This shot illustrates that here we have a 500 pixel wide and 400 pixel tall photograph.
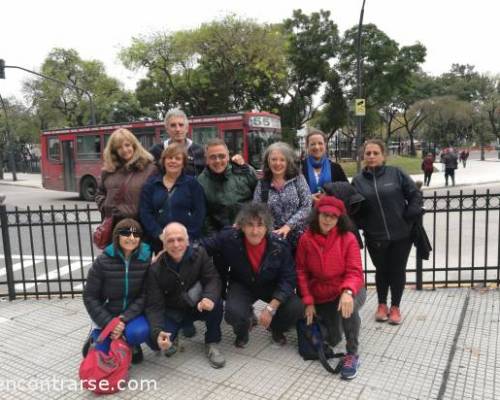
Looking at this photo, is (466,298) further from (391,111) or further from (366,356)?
(391,111)

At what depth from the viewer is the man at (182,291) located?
3303 millimetres

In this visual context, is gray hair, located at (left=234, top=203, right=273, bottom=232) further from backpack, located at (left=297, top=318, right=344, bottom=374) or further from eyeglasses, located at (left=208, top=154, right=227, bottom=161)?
backpack, located at (left=297, top=318, right=344, bottom=374)

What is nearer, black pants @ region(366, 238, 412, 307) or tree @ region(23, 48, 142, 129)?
black pants @ region(366, 238, 412, 307)

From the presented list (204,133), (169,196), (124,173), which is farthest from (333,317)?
(204,133)

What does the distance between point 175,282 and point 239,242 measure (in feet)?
1.96

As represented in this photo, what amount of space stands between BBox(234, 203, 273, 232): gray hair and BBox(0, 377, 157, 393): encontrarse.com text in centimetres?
136

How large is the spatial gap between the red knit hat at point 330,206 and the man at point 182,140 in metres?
1.24

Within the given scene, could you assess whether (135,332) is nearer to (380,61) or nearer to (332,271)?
(332,271)

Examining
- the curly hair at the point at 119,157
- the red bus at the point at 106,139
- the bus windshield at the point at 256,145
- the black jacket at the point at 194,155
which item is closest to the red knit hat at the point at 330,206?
the black jacket at the point at 194,155

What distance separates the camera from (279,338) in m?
3.76

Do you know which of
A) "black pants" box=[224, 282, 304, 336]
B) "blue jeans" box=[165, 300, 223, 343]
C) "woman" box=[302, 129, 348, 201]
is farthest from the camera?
"woman" box=[302, 129, 348, 201]

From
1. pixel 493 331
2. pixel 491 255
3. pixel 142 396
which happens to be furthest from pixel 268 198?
pixel 491 255

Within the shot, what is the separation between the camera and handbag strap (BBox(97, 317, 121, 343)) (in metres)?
3.10

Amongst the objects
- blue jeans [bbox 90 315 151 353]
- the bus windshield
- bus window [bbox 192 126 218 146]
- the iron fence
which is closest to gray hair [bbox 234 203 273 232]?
blue jeans [bbox 90 315 151 353]
